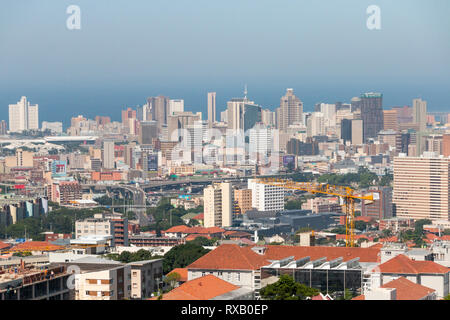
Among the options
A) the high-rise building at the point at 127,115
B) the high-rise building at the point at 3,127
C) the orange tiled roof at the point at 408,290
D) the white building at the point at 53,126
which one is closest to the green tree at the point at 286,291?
the orange tiled roof at the point at 408,290

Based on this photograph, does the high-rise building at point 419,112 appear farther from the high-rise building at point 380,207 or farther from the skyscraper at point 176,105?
the high-rise building at point 380,207

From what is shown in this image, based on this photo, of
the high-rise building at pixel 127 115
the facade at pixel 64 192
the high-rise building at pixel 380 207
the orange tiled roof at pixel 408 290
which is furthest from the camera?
the high-rise building at pixel 127 115

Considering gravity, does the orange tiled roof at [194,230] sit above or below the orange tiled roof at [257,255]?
below

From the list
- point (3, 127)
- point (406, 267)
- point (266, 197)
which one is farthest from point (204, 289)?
point (3, 127)

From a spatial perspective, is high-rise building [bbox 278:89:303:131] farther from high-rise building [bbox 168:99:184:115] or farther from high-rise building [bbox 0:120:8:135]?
high-rise building [bbox 0:120:8:135]

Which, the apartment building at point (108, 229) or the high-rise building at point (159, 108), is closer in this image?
the apartment building at point (108, 229)

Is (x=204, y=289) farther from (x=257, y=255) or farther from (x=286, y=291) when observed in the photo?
(x=257, y=255)

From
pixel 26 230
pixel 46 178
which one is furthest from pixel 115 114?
pixel 26 230
